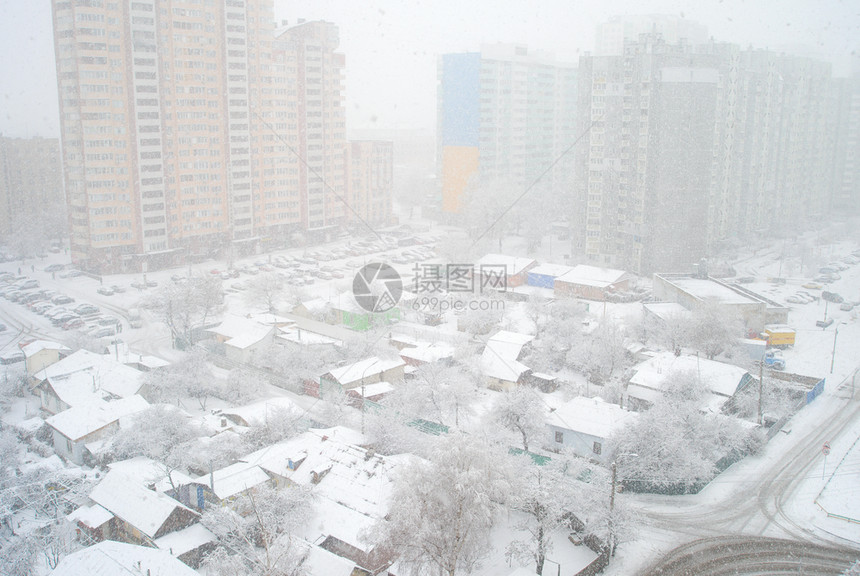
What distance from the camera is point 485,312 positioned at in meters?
15.2

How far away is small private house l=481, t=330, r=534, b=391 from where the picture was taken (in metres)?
12.1

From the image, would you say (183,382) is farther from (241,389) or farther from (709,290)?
(709,290)

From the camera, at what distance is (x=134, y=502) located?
26.2ft

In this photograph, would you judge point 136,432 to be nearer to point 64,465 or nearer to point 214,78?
point 64,465

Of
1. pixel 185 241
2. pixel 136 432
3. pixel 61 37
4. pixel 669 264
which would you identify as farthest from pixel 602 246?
pixel 61 37

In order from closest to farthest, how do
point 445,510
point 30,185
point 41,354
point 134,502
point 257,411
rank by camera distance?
point 445,510 < point 134,502 < point 257,411 < point 41,354 < point 30,185

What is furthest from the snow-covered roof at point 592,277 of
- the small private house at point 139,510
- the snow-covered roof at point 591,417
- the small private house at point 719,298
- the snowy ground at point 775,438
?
the small private house at point 139,510

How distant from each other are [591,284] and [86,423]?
1252cm

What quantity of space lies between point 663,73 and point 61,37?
17444 mm

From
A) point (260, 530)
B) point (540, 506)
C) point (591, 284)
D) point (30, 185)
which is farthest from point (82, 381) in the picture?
point (30, 185)

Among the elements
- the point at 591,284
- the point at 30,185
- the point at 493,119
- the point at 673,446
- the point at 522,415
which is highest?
the point at 493,119

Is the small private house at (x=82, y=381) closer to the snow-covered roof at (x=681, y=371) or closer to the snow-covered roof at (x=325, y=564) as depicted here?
the snow-covered roof at (x=325, y=564)

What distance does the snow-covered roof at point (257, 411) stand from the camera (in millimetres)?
10188

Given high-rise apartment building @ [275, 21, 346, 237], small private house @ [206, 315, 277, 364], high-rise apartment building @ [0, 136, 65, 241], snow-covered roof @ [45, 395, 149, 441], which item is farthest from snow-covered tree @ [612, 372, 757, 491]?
high-rise apartment building @ [0, 136, 65, 241]
